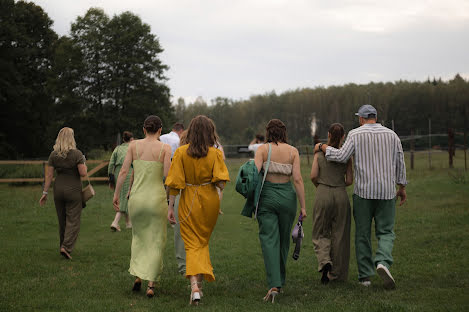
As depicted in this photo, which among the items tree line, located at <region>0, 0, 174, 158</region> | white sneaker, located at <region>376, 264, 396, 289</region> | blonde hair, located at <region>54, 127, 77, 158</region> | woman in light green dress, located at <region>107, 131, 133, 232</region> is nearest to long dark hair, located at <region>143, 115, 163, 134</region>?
blonde hair, located at <region>54, 127, 77, 158</region>

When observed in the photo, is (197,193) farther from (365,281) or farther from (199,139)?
(365,281)

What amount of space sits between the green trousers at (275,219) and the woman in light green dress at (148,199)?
3.96ft

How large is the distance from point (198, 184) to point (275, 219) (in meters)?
1.02

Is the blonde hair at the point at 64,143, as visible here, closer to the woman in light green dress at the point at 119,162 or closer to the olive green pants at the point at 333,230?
the woman in light green dress at the point at 119,162

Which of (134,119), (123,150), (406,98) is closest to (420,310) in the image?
(123,150)

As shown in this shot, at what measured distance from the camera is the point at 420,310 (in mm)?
5801

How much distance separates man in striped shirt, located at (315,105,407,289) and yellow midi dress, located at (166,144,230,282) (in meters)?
1.70

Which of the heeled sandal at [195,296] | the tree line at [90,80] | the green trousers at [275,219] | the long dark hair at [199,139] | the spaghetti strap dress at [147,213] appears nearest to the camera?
the heeled sandal at [195,296]

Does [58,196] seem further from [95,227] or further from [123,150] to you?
[95,227]

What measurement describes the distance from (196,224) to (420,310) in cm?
250

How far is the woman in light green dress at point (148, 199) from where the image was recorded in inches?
276

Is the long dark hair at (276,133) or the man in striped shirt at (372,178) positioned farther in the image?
the man in striped shirt at (372,178)

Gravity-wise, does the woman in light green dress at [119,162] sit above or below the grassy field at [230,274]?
above

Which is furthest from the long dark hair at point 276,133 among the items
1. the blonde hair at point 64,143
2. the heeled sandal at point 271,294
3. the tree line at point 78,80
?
the tree line at point 78,80
